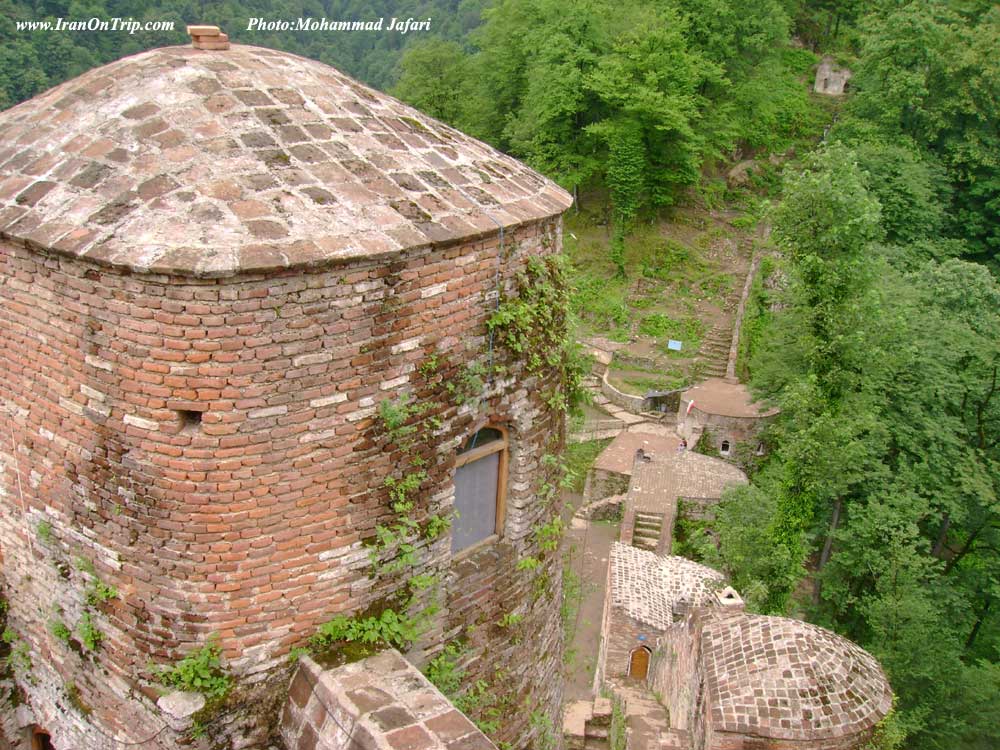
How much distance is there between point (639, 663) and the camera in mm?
16859

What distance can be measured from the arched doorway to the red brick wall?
12.7 meters

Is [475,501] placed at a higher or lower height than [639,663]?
higher

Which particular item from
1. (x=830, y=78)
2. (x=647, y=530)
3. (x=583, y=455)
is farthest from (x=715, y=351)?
(x=830, y=78)

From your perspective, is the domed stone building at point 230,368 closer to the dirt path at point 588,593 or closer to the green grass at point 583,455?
the dirt path at point 588,593

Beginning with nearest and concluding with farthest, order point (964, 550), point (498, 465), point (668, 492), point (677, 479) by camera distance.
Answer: point (498, 465) < point (964, 550) < point (668, 492) < point (677, 479)

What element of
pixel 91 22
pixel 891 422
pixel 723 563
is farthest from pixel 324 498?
pixel 91 22

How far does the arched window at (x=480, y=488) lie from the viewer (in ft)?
18.8

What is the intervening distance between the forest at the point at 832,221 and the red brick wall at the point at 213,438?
372 inches

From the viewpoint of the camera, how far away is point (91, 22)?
1767 inches

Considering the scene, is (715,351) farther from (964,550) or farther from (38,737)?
(38,737)

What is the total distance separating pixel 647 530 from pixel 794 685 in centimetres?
1025

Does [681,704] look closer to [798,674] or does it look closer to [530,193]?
[798,674]

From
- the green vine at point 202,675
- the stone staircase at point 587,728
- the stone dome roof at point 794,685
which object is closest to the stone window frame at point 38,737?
the green vine at point 202,675

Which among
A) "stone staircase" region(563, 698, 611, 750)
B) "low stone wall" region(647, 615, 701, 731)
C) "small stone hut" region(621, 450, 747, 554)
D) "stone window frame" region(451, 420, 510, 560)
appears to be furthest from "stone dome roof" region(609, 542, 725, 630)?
"stone window frame" region(451, 420, 510, 560)
